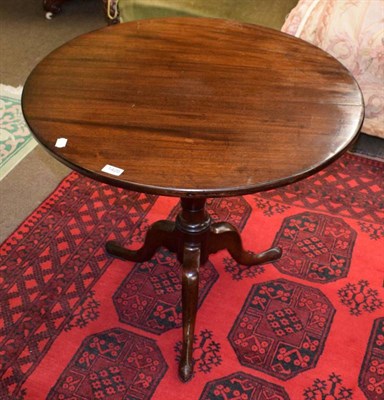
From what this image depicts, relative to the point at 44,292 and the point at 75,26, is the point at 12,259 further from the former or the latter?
the point at 75,26

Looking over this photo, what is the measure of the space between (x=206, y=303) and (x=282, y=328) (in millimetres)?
238

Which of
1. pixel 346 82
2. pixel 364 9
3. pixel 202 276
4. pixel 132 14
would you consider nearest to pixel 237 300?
pixel 202 276

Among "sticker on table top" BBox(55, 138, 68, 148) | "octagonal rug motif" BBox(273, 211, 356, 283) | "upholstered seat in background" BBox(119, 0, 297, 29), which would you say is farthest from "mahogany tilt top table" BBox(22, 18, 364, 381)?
"upholstered seat in background" BBox(119, 0, 297, 29)

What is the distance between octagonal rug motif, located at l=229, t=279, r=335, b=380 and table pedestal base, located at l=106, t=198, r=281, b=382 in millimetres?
136

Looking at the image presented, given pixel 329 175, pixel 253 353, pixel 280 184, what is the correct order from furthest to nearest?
pixel 329 175
pixel 253 353
pixel 280 184

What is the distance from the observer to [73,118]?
52.2 inches

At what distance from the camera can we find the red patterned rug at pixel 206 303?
158 cm

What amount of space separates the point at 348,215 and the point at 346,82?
725 mm

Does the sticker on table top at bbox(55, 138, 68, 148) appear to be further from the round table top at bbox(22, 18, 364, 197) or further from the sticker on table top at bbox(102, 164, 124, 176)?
the sticker on table top at bbox(102, 164, 124, 176)

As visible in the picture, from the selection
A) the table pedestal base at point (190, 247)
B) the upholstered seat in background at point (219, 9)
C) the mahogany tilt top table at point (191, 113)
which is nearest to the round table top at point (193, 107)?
the mahogany tilt top table at point (191, 113)

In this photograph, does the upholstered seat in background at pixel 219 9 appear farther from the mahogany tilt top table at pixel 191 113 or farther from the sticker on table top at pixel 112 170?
the sticker on table top at pixel 112 170

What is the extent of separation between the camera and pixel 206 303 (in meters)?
1.78

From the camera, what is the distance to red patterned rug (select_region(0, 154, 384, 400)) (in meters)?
1.58

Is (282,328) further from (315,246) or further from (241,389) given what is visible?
(315,246)
